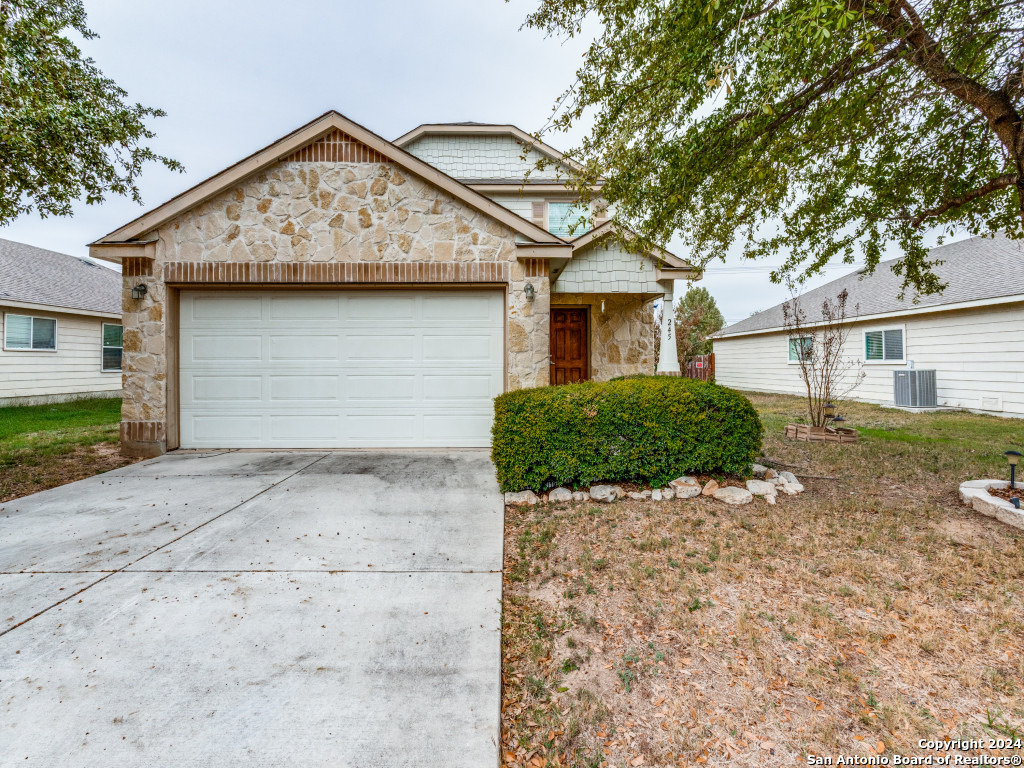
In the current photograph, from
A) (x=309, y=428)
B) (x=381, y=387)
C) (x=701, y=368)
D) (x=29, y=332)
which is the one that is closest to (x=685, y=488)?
(x=381, y=387)

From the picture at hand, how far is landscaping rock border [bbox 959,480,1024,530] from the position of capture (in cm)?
396

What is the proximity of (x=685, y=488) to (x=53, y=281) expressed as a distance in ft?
61.5

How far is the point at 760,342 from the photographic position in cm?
1831

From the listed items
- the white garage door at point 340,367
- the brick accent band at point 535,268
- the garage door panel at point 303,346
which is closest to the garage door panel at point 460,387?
the white garage door at point 340,367

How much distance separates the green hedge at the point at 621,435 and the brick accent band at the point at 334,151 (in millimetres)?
4622

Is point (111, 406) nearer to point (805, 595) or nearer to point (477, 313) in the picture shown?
point (477, 313)

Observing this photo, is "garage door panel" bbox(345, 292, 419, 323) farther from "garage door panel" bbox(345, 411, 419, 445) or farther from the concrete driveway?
the concrete driveway

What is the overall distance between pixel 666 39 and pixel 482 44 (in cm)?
512

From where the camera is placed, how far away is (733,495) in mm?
4684

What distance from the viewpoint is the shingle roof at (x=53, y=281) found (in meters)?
12.5

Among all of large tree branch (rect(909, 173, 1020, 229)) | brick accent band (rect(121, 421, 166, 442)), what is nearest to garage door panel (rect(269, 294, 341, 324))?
brick accent band (rect(121, 421, 166, 442))

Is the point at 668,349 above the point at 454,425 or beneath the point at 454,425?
above

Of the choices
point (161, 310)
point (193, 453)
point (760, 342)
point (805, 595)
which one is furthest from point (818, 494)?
point (760, 342)

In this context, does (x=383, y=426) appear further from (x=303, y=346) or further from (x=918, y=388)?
(x=918, y=388)
